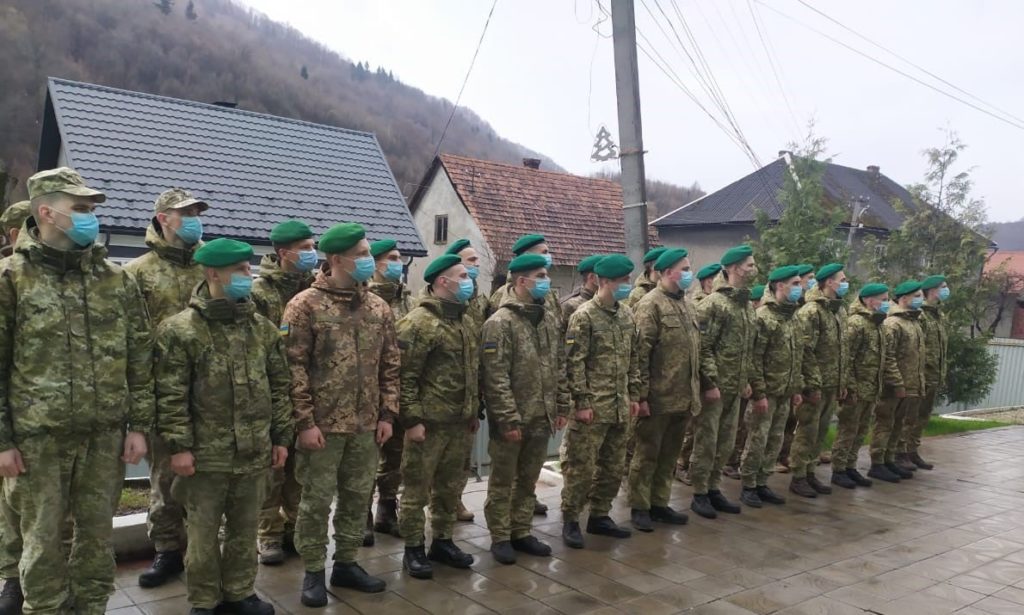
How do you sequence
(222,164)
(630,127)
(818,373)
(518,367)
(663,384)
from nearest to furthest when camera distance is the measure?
(518,367), (663,384), (818,373), (630,127), (222,164)

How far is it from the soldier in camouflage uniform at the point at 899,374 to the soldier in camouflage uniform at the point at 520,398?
14.8ft

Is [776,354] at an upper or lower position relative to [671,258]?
lower

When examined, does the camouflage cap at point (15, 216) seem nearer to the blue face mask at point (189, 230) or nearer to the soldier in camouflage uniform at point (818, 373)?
the blue face mask at point (189, 230)

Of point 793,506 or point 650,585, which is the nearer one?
point 650,585

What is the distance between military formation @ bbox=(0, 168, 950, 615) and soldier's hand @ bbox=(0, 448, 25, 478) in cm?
1

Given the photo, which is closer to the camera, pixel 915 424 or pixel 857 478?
pixel 857 478

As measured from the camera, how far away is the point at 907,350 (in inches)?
320

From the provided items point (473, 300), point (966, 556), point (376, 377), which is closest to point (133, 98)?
point (473, 300)

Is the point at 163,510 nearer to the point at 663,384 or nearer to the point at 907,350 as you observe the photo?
the point at 663,384

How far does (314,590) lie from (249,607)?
14.4 inches

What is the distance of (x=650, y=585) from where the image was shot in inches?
191

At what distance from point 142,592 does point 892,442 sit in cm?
748

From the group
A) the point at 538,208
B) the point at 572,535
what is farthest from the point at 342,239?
the point at 538,208

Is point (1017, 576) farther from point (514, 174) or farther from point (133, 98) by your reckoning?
point (514, 174)
